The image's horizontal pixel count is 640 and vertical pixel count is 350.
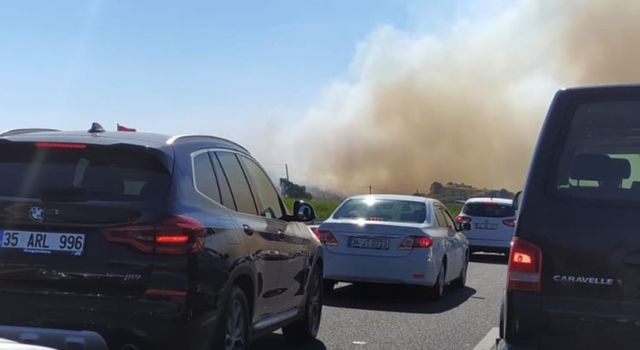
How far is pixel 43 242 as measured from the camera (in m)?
5.02

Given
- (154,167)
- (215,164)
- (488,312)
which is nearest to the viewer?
(154,167)

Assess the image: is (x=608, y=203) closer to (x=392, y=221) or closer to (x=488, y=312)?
(x=488, y=312)

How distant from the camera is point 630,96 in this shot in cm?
437

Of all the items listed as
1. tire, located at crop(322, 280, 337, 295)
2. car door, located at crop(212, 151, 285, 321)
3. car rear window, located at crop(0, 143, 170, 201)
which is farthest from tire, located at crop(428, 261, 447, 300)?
car rear window, located at crop(0, 143, 170, 201)

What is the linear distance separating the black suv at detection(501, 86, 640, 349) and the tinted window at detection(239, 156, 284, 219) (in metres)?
2.80

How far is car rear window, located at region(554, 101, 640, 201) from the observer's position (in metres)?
4.27

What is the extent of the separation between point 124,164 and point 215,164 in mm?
905

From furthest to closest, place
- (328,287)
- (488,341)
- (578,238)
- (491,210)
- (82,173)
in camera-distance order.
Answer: (491,210) → (328,287) → (488,341) → (82,173) → (578,238)

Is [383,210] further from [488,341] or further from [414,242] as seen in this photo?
[488,341]

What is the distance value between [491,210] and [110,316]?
54.7 feet

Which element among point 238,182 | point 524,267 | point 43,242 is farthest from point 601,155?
point 43,242

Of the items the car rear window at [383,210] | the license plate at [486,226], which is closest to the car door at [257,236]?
the car rear window at [383,210]

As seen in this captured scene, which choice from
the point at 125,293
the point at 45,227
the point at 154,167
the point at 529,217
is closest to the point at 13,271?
the point at 45,227

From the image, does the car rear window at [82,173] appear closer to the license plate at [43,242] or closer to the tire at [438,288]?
the license plate at [43,242]
